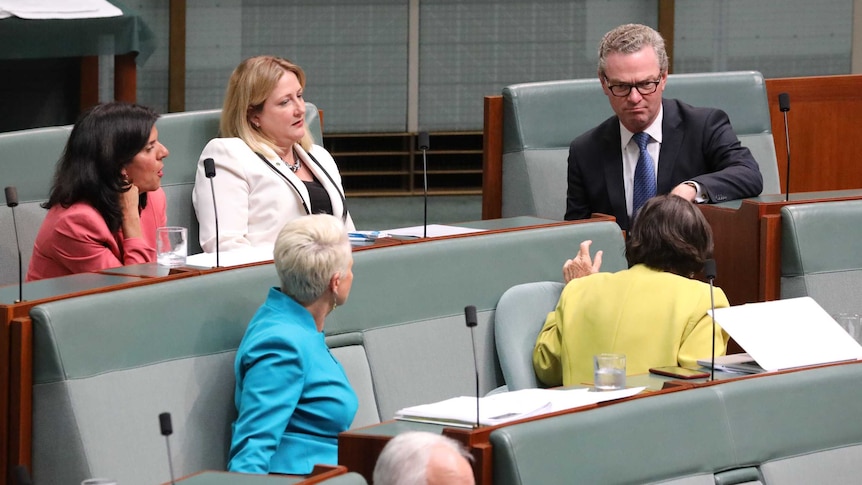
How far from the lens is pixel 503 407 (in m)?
2.16

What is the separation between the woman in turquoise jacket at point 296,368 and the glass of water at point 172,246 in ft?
1.10

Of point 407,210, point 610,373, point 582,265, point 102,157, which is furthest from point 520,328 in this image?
point 407,210

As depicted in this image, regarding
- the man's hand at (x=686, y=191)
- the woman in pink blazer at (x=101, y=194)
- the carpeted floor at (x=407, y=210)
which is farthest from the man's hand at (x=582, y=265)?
the carpeted floor at (x=407, y=210)

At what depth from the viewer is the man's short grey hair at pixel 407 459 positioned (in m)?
1.77

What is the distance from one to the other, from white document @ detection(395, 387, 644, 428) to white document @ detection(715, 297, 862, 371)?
345mm

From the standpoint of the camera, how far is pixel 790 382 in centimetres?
236

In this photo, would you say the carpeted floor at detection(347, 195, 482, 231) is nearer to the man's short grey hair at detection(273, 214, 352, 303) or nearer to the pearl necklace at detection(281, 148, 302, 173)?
the pearl necklace at detection(281, 148, 302, 173)

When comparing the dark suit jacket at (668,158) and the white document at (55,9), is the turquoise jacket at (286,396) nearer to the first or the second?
the dark suit jacket at (668,158)

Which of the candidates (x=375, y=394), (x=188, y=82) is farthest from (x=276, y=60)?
(x=188, y=82)

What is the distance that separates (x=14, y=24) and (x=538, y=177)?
2.18 m

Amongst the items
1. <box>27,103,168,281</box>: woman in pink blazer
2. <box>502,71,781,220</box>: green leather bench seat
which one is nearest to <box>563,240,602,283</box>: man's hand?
<box>27,103,168,281</box>: woman in pink blazer

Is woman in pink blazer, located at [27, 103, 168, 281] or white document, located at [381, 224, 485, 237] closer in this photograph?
woman in pink blazer, located at [27, 103, 168, 281]

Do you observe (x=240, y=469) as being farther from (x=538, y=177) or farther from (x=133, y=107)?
(x=538, y=177)

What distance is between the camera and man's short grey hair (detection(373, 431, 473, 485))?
177 cm
